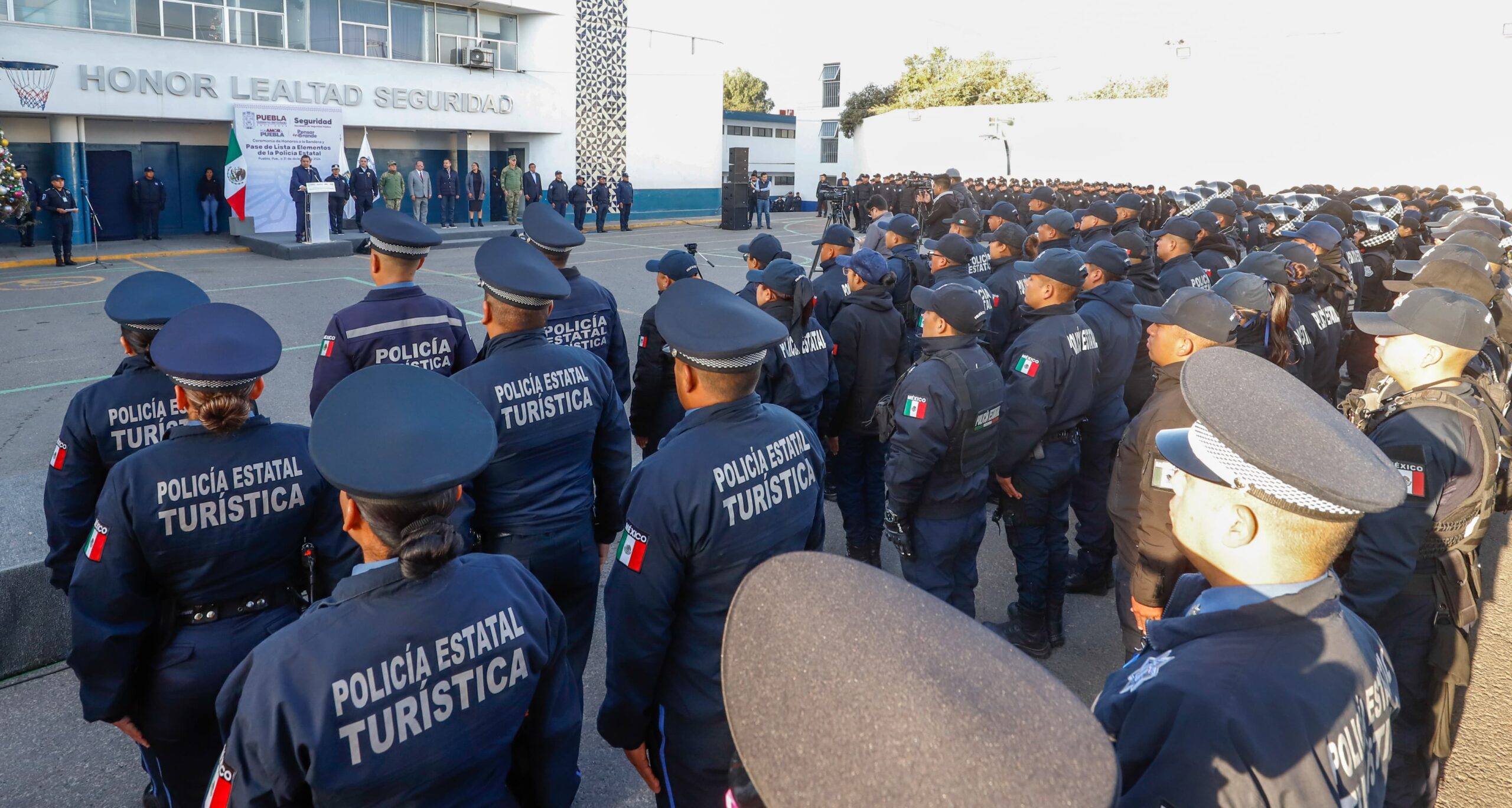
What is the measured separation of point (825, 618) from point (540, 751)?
5.08 ft

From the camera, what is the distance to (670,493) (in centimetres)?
267

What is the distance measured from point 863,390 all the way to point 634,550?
12.2 ft

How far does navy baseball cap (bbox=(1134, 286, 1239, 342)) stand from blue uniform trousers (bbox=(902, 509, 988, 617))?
4.24 ft

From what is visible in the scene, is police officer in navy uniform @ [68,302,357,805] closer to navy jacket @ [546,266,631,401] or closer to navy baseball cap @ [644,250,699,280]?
navy jacket @ [546,266,631,401]

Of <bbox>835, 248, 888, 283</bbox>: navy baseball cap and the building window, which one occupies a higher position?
the building window

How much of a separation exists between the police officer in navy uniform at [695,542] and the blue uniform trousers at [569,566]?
656mm

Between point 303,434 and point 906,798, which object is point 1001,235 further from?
point 906,798

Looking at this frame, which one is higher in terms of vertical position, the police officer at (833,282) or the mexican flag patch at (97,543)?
the police officer at (833,282)

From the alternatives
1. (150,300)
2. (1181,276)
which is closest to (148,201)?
(150,300)

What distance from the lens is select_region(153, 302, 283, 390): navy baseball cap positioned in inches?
109

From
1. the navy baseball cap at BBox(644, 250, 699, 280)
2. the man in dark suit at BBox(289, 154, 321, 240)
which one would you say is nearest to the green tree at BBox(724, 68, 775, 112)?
the man in dark suit at BBox(289, 154, 321, 240)

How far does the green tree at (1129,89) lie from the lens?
171 feet

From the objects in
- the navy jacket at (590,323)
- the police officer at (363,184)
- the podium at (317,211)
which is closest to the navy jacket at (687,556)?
the navy jacket at (590,323)

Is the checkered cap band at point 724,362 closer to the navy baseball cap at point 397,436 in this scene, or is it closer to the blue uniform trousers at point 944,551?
the navy baseball cap at point 397,436
